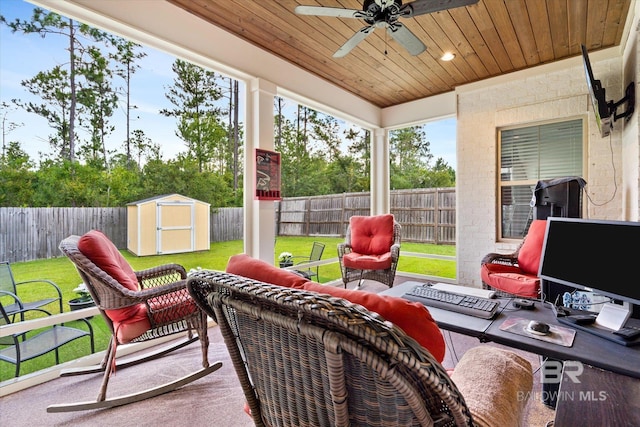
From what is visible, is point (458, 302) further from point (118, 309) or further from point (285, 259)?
point (285, 259)

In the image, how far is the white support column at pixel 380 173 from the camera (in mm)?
5266

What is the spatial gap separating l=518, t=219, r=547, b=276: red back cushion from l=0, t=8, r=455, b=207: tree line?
2.68 meters

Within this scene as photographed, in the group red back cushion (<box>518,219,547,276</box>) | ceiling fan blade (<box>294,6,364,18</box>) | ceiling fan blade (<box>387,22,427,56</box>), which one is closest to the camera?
ceiling fan blade (<box>294,6,364,18</box>)

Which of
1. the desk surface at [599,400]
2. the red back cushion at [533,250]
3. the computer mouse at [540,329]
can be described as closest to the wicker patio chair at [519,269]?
the red back cushion at [533,250]

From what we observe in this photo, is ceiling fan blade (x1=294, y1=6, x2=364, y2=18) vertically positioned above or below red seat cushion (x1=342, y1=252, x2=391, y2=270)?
above

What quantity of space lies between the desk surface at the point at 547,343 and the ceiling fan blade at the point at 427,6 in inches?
73.0

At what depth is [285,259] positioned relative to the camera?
3912mm

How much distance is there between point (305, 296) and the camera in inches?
26.3

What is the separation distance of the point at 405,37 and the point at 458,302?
6.44 ft

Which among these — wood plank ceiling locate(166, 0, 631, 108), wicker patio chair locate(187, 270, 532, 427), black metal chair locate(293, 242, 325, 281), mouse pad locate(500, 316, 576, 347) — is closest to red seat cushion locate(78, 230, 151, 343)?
wicker patio chair locate(187, 270, 532, 427)

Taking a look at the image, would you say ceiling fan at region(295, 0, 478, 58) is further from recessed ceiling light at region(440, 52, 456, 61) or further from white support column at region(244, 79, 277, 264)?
recessed ceiling light at region(440, 52, 456, 61)

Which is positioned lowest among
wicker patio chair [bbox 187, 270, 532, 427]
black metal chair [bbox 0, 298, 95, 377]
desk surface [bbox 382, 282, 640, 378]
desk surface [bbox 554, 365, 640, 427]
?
black metal chair [bbox 0, 298, 95, 377]

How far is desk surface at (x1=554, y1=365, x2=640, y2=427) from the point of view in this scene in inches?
33.8

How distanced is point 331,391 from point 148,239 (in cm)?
255
